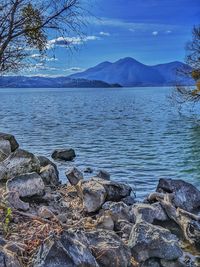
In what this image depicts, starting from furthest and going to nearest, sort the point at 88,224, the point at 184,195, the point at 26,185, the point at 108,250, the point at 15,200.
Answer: the point at 184,195
the point at 26,185
the point at 15,200
the point at 88,224
the point at 108,250

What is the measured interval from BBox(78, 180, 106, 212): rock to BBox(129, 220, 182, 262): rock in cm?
356

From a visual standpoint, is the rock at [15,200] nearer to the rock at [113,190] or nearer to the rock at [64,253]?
the rock at [64,253]

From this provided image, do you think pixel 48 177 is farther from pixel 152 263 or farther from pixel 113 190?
pixel 152 263

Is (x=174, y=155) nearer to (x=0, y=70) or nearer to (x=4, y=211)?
(x=0, y=70)

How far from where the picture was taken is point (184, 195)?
16.6 m

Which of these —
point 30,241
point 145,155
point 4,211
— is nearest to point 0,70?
point 4,211

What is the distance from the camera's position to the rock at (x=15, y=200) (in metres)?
11.7

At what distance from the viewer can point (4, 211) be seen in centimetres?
1020

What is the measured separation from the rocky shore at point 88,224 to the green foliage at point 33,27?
4.46 metres

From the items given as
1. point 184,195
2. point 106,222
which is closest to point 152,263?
point 106,222

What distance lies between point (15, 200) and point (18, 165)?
521cm

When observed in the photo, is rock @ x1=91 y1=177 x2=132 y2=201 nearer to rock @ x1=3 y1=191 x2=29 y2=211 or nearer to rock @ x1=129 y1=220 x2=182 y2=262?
rock @ x1=3 y1=191 x2=29 y2=211

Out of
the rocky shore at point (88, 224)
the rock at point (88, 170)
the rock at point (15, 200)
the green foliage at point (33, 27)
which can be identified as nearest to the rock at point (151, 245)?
the rocky shore at point (88, 224)

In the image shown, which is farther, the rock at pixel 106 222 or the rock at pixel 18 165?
the rock at pixel 18 165
